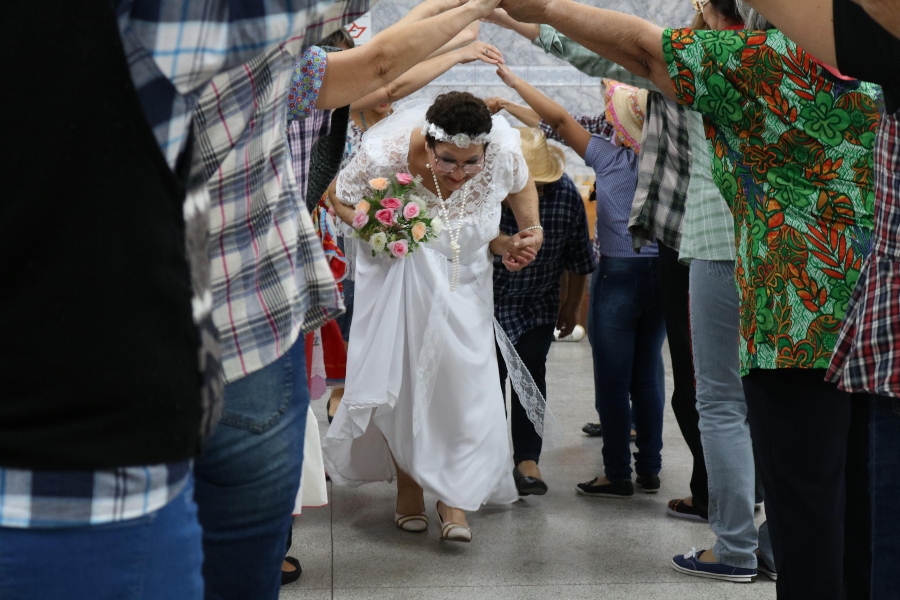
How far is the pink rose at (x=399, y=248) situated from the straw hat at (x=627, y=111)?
43.5 inches

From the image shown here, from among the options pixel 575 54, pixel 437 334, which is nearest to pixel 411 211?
pixel 437 334

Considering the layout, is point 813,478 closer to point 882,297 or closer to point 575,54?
point 882,297

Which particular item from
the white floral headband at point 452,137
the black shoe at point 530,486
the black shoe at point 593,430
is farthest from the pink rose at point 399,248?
the black shoe at point 593,430

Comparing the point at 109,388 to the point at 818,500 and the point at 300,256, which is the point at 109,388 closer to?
the point at 300,256

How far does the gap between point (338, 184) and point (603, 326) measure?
→ 1.31 m

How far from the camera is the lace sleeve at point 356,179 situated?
3.88m

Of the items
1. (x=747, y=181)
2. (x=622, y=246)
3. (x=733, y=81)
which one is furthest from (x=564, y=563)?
(x=733, y=81)

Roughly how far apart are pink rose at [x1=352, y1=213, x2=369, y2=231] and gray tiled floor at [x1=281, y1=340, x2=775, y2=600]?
120 centimetres

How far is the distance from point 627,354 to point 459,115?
51.7 inches

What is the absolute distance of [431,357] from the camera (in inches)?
146

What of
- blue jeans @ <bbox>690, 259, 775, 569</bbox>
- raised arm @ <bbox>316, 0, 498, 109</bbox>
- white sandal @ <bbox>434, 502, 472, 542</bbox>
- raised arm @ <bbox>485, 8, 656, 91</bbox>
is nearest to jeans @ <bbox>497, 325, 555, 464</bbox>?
white sandal @ <bbox>434, 502, 472, 542</bbox>

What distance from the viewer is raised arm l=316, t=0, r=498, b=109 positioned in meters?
1.76

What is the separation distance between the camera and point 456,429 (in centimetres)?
374

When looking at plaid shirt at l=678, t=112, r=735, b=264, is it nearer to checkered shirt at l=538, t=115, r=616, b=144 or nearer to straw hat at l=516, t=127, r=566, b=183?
straw hat at l=516, t=127, r=566, b=183
